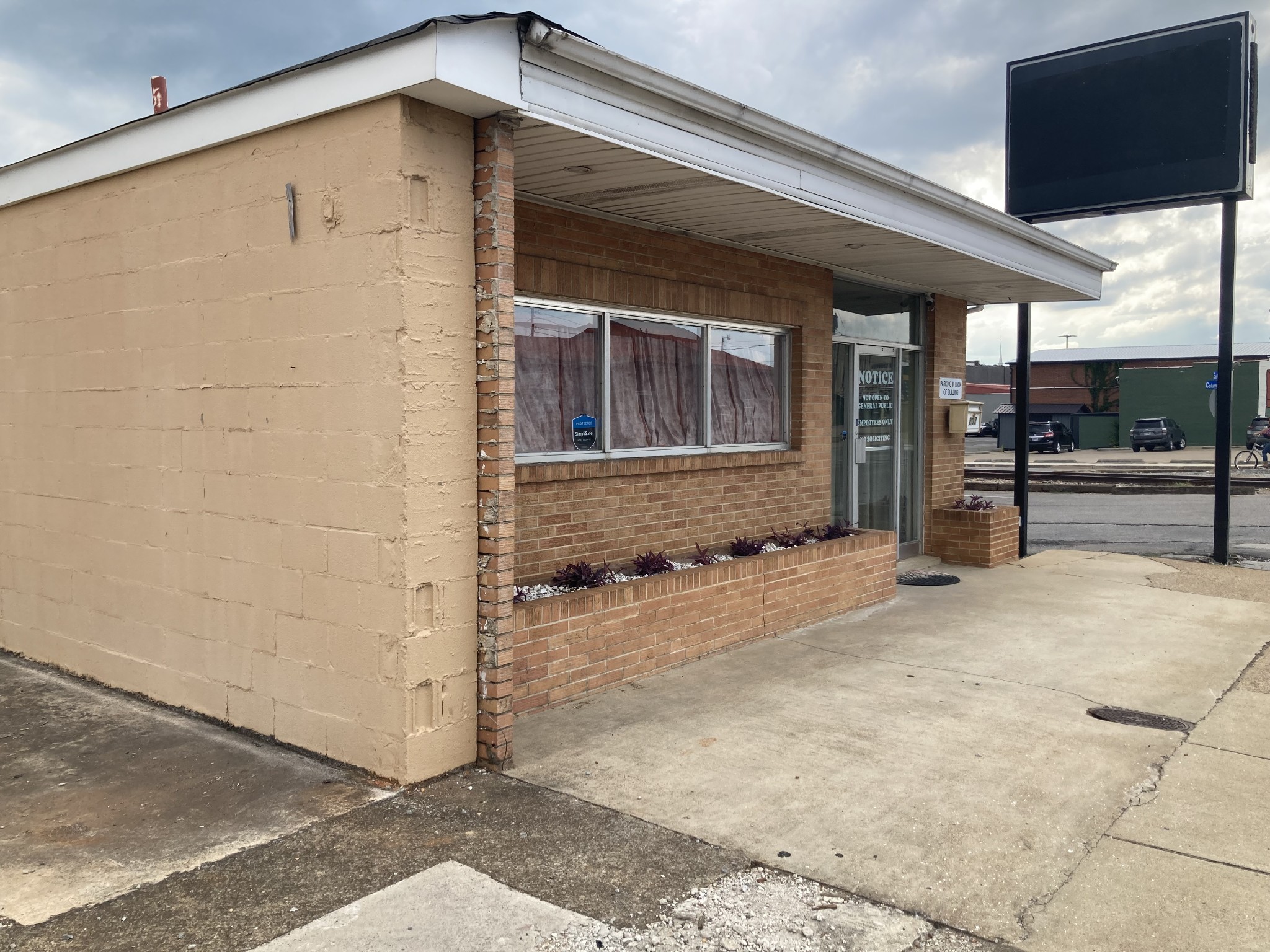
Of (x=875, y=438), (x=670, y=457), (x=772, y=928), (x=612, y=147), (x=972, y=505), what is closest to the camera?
(x=772, y=928)

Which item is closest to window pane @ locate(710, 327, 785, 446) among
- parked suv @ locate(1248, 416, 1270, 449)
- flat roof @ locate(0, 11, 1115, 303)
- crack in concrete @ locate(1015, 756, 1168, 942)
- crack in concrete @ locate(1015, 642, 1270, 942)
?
flat roof @ locate(0, 11, 1115, 303)

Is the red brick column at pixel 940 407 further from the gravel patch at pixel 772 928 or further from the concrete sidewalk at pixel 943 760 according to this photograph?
the gravel patch at pixel 772 928

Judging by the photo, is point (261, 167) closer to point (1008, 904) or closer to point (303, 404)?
point (303, 404)

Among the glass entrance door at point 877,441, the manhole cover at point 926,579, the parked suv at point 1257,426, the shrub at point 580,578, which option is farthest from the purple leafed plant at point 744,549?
the parked suv at point 1257,426

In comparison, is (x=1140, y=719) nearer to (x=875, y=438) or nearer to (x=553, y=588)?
(x=553, y=588)

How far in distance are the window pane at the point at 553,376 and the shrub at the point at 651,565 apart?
92cm

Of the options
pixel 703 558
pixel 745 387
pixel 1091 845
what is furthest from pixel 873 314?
pixel 1091 845

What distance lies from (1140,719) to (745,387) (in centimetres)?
429

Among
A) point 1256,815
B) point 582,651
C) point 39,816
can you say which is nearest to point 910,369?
point 582,651

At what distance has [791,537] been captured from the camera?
883 centimetres

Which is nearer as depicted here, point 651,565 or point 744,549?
point 651,565

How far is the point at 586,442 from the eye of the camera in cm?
745

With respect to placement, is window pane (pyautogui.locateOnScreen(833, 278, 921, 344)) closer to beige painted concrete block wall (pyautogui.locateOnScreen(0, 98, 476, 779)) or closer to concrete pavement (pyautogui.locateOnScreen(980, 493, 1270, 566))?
concrete pavement (pyautogui.locateOnScreen(980, 493, 1270, 566))

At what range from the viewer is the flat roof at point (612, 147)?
4.49 meters
